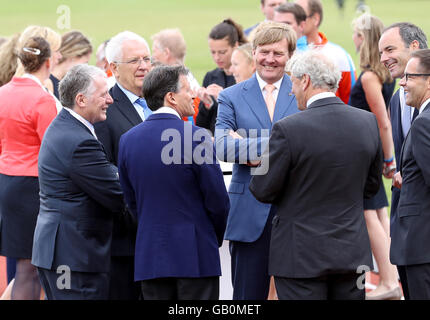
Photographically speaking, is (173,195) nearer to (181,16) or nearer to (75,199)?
(75,199)

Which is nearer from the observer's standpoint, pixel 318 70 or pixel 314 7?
pixel 318 70

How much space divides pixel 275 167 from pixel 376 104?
2.82m

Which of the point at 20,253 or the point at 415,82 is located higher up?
the point at 415,82

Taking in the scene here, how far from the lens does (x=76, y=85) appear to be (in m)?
3.96

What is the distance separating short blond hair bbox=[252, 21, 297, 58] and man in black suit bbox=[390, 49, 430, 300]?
0.78 m

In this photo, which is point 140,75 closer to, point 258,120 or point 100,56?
point 258,120

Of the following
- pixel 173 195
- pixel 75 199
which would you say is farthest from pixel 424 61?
pixel 75 199

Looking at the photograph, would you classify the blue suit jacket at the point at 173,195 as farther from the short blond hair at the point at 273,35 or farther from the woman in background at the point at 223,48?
the woman in background at the point at 223,48

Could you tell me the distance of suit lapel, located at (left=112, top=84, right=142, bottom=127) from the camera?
14.0 feet

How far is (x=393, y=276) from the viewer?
602 cm

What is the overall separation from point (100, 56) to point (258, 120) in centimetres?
435

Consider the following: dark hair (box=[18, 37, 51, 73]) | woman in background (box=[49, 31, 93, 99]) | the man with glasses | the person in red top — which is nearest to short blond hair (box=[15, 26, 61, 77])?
dark hair (box=[18, 37, 51, 73])

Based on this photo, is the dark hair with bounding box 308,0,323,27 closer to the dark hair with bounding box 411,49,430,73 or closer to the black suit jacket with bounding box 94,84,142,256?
the dark hair with bounding box 411,49,430,73
